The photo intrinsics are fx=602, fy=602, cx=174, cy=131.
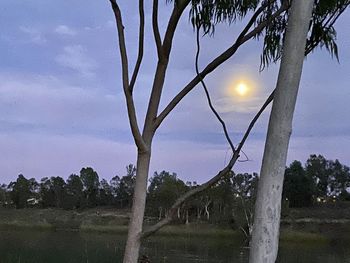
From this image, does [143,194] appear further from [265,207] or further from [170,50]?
[265,207]

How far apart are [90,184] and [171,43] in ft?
232

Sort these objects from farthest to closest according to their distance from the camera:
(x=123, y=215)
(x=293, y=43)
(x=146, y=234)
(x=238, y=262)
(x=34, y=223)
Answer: (x=123, y=215)
(x=34, y=223)
(x=238, y=262)
(x=146, y=234)
(x=293, y=43)

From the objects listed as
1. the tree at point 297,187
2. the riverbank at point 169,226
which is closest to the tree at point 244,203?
the riverbank at point 169,226

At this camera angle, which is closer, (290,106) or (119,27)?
(290,106)

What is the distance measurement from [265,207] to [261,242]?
132mm

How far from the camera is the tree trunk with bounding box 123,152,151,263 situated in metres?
4.01

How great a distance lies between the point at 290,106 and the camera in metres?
2.38

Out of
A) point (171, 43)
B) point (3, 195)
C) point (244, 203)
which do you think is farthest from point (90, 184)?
point (171, 43)

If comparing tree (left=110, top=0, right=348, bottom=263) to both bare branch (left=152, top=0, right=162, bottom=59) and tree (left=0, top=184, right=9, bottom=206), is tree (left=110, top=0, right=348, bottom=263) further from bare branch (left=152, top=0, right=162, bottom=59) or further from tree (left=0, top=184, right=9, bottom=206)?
tree (left=0, top=184, right=9, bottom=206)

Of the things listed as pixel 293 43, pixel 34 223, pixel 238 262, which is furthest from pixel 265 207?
pixel 34 223

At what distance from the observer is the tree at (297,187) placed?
60312 millimetres

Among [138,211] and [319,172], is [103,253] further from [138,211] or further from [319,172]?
[319,172]

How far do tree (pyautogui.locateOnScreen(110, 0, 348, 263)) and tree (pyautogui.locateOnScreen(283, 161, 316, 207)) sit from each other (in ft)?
183

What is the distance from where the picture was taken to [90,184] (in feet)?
242
